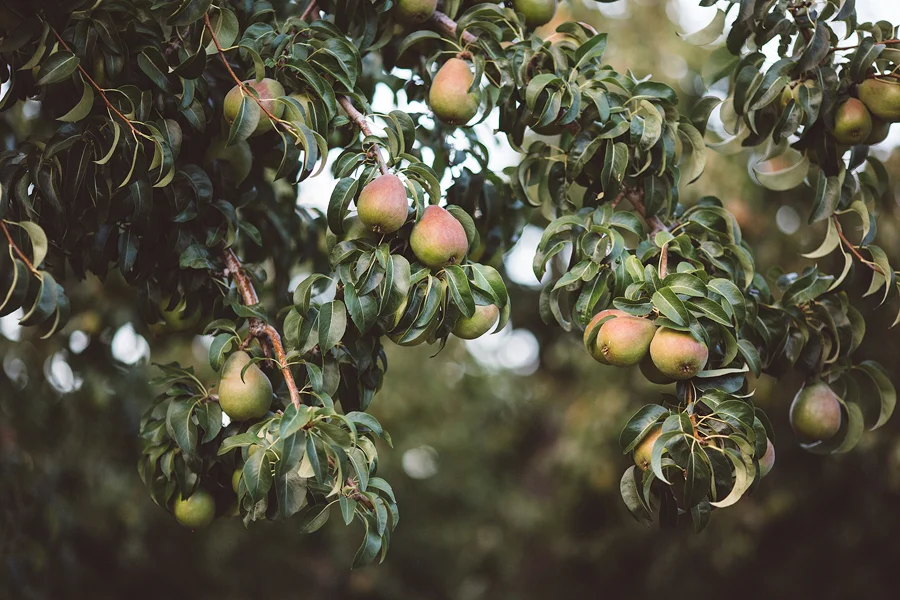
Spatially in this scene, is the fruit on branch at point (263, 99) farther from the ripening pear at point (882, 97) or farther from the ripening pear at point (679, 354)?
the ripening pear at point (882, 97)

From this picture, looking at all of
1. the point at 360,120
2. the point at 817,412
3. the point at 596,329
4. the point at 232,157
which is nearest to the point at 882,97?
the point at 817,412

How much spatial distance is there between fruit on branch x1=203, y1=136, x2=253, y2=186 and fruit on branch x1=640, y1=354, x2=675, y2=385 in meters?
0.82

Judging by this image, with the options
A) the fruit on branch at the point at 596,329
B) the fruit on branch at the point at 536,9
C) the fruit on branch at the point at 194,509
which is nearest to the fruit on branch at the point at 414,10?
the fruit on branch at the point at 536,9

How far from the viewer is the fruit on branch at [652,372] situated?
4.40ft

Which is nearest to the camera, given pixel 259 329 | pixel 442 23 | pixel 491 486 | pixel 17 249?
pixel 17 249

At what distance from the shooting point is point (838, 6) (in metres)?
1.50

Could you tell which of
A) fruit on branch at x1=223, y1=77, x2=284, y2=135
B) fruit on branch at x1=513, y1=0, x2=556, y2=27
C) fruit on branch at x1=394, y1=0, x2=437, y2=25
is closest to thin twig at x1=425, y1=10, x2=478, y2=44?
fruit on branch at x1=394, y1=0, x2=437, y2=25

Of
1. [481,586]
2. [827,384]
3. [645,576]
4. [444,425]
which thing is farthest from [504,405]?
[827,384]

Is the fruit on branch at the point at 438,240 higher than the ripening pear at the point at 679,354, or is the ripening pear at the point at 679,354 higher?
the fruit on branch at the point at 438,240

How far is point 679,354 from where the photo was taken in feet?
4.09

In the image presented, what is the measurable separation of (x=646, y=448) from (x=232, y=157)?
916 mm

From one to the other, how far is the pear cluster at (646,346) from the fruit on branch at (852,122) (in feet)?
1.88

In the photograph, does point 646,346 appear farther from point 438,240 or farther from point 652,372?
point 438,240

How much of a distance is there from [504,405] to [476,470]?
0.68 meters
